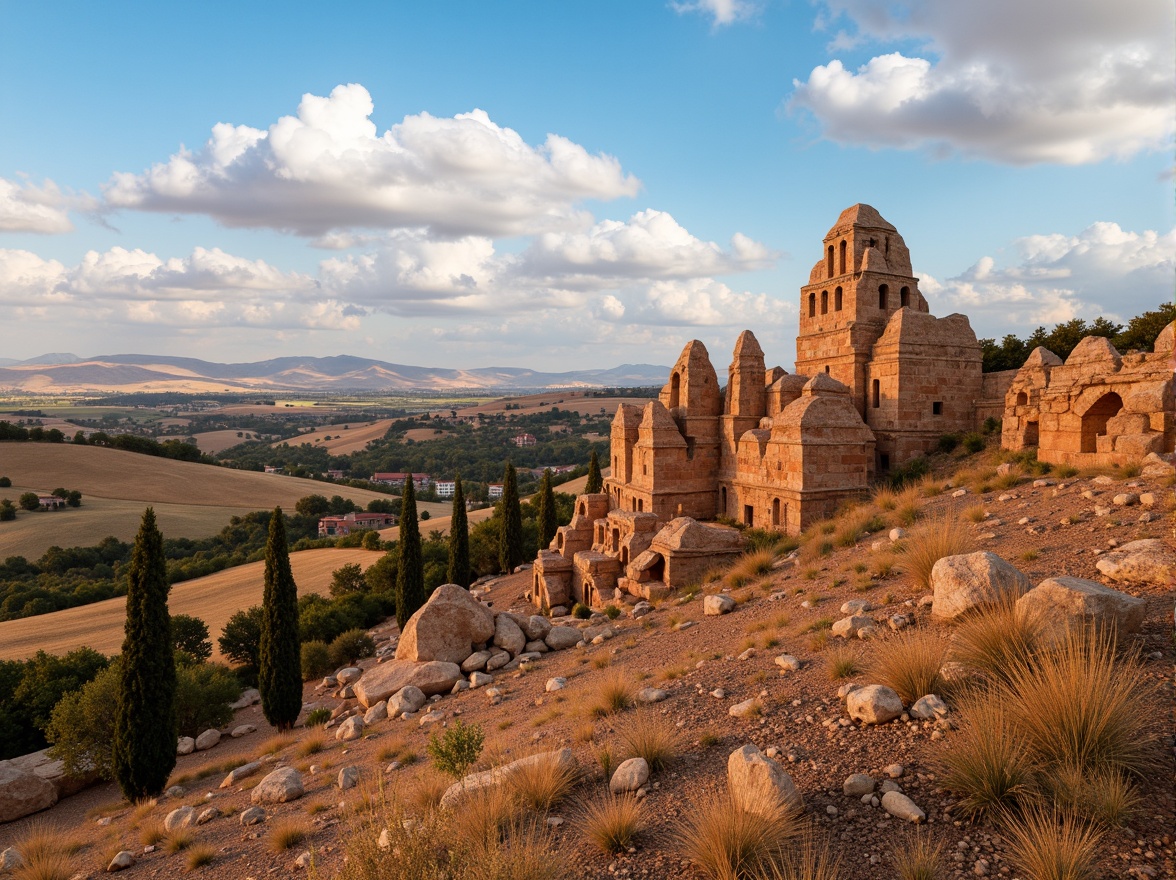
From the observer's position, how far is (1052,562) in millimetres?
11008

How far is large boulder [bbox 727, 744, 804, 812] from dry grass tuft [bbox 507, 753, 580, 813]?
2.03m

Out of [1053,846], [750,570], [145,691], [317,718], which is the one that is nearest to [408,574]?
[317,718]

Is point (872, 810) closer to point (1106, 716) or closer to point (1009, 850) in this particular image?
point (1009, 850)

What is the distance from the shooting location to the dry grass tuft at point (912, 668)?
7.44 meters

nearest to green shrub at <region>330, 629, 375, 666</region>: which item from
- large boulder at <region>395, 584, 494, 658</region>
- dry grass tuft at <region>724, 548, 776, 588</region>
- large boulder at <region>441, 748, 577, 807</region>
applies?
large boulder at <region>395, 584, 494, 658</region>

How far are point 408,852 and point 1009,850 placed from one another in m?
4.99

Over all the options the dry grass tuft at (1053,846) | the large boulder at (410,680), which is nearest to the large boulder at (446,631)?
the large boulder at (410,680)

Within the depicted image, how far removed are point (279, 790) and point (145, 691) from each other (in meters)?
7.18

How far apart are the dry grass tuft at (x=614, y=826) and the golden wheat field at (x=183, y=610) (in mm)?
33973

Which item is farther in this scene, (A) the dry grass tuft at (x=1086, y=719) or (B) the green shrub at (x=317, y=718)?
(B) the green shrub at (x=317, y=718)

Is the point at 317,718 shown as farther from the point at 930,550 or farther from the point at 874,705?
the point at 930,550

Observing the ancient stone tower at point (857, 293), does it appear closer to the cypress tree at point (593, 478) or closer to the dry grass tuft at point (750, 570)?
the dry grass tuft at point (750, 570)

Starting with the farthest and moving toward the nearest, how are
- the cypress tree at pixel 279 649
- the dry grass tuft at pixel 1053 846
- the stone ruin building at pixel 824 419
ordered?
1. the cypress tree at pixel 279 649
2. the stone ruin building at pixel 824 419
3. the dry grass tuft at pixel 1053 846

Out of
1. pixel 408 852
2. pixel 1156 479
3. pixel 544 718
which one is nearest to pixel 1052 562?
pixel 1156 479
